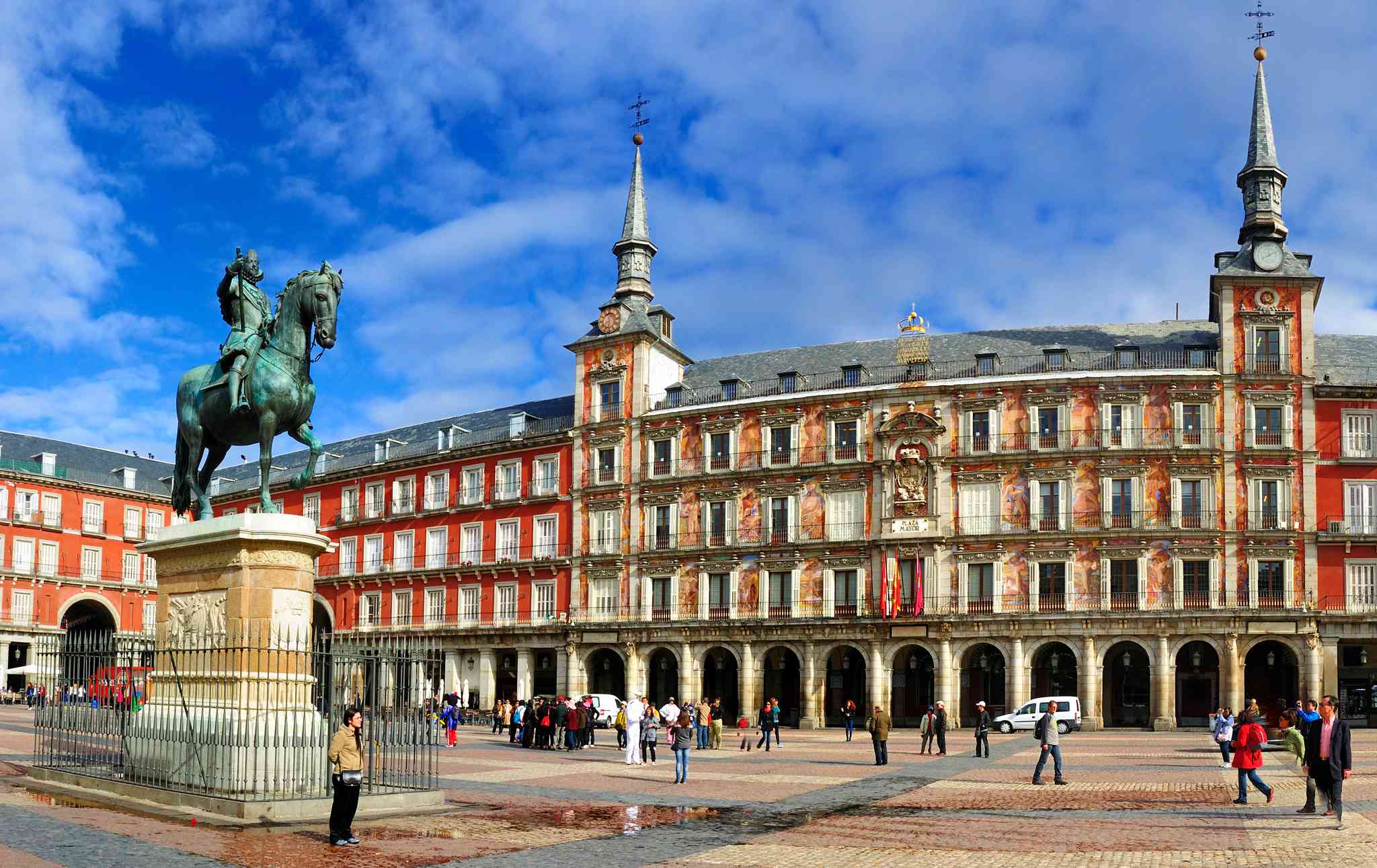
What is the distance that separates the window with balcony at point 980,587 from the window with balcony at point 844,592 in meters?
4.84

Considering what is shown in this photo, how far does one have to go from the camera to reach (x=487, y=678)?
66.6m

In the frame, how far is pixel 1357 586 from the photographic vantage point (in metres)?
53.3

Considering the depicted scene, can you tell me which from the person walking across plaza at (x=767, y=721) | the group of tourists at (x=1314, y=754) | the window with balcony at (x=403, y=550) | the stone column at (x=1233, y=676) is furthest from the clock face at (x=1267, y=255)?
the window with balcony at (x=403, y=550)

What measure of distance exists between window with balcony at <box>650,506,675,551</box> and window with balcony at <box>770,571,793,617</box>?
18.0 ft

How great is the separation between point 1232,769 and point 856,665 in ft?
100

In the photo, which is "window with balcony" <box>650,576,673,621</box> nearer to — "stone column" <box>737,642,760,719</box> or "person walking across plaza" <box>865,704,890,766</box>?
"stone column" <box>737,642,760,719</box>

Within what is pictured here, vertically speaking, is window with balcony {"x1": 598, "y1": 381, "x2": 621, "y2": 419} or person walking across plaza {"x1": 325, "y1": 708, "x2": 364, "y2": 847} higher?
window with balcony {"x1": 598, "y1": 381, "x2": 621, "y2": 419}

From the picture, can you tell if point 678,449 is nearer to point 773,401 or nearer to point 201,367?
point 773,401

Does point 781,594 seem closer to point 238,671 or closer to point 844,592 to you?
point 844,592

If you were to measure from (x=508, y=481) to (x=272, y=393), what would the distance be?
163 ft

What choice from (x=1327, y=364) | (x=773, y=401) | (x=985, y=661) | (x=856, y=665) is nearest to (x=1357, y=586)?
(x=1327, y=364)

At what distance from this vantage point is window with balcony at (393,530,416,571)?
71.2 metres

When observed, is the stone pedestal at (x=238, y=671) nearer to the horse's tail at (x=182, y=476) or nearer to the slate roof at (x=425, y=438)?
the horse's tail at (x=182, y=476)

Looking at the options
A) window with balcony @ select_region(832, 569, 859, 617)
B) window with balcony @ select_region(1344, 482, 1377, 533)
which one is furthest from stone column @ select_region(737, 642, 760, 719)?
window with balcony @ select_region(1344, 482, 1377, 533)
